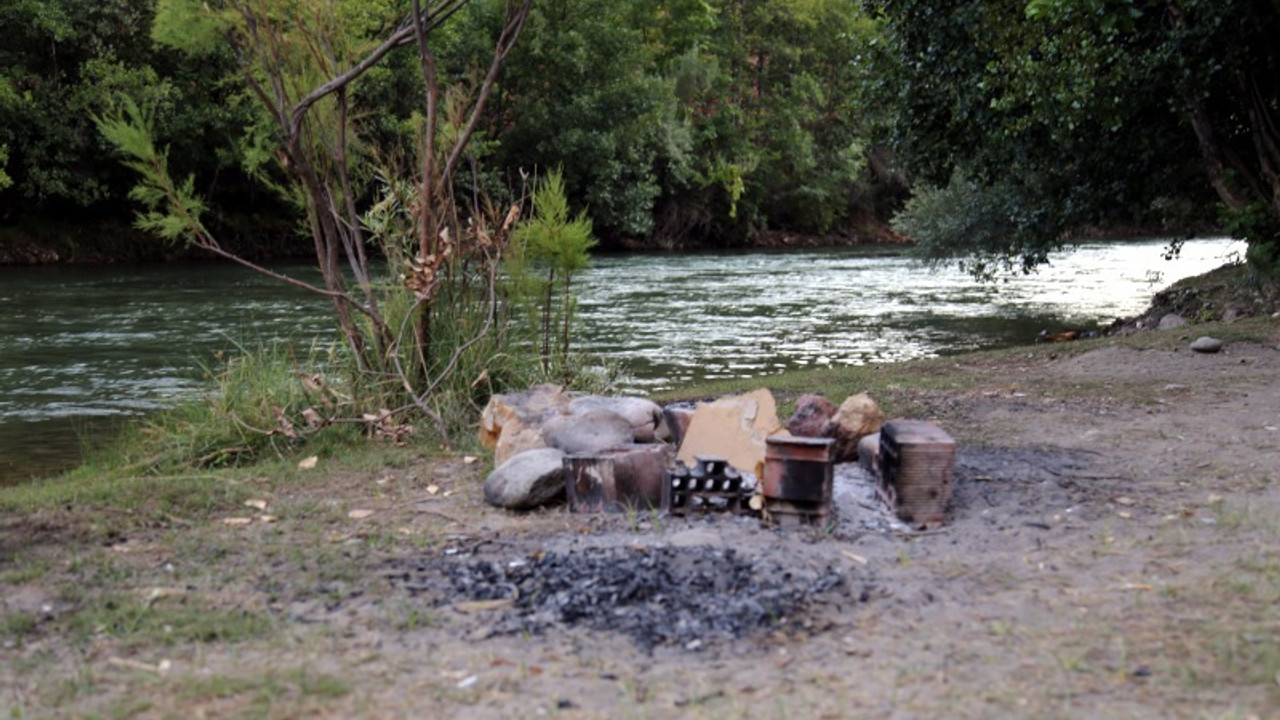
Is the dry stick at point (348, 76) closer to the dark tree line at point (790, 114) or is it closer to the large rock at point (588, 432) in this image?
the dark tree line at point (790, 114)

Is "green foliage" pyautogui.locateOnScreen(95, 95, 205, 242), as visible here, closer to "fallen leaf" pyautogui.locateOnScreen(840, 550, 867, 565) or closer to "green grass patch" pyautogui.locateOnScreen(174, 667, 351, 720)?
"green grass patch" pyautogui.locateOnScreen(174, 667, 351, 720)

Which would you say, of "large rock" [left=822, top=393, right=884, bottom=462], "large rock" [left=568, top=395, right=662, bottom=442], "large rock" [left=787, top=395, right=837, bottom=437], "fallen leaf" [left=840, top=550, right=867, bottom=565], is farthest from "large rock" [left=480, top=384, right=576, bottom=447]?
"fallen leaf" [left=840, top=550, right=867, bottom=565]

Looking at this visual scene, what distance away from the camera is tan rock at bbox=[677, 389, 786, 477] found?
5.68 metres

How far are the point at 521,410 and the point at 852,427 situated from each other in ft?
5.80

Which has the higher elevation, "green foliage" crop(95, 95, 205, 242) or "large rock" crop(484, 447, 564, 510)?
"green foliage" crop(95, 95, 205, 242)

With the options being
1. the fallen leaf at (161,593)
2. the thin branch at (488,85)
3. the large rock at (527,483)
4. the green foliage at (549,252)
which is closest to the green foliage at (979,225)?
the green foliage at (549,252)

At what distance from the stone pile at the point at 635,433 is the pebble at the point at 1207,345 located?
5.22 metres

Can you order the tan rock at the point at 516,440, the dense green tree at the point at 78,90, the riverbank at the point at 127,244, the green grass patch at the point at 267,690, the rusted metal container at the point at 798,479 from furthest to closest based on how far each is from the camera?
the riverbank at the point at 127,244 < the dense green tree at the point at 78,90 < the tan rock at the point at 516,440 < the rusted metal container at the point at 798,479 < the green grass patch at the point at 267,690

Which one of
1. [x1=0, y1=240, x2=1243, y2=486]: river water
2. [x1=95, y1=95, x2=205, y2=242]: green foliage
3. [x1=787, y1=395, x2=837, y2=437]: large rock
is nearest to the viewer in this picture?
[x1=787, y1=395, x2=837, y2=437]: large rock

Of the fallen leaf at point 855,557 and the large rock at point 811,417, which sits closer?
the fallen leaf at point 855,557

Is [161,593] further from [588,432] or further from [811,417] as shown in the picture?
[811,417]

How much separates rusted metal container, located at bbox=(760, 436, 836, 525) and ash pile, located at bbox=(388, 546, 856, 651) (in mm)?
627

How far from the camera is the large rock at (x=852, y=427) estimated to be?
5.90m

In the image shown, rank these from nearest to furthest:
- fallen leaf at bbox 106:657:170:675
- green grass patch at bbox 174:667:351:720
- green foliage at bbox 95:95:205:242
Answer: green grass patch at bbox 174:667:351:720, fallen leaf at bbox 106:657:170:675, green foliage at bbox 95:95:205:242
